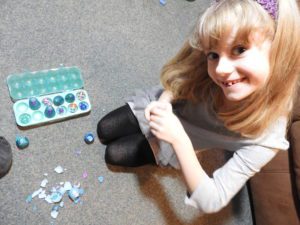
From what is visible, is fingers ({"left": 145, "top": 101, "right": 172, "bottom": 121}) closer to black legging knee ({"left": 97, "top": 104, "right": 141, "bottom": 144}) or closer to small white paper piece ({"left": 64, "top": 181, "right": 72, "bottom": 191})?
black legging knee ({"left": 97, "top": 104, "right": 141, "bottom": 144})

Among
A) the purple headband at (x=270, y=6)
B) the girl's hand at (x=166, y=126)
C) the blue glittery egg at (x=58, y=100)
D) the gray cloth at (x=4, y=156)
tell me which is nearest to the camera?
the purple headband at (x=270, y=6)

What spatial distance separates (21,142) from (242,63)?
0.71m

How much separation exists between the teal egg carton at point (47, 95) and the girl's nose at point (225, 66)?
23.0 inches

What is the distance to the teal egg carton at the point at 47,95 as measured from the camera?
1.07 meters

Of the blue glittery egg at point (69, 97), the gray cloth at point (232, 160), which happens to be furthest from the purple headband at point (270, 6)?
the blue glittery egg at point (69, 97)

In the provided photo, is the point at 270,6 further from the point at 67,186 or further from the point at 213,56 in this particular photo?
the point at 67,186

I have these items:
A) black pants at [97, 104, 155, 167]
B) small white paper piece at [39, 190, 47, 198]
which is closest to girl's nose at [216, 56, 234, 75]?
black pants at [97, 104, 155, 167]

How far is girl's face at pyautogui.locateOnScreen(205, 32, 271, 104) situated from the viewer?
65 cm

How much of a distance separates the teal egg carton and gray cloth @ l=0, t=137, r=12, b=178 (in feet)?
0.24

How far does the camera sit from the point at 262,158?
80 centimetres

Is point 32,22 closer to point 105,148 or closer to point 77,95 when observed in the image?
point 77,95

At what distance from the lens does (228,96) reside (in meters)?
0.73

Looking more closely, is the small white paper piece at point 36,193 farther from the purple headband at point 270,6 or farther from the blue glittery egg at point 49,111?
the purple headband at point 270,6

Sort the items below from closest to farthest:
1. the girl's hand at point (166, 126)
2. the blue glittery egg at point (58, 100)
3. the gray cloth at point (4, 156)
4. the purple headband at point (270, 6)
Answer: the purple headband at point (270, 6) < the girl's hand at point (166, 126) < the gray cloth at point (4, 156) < the blue glittery egg at point (58, 100)
